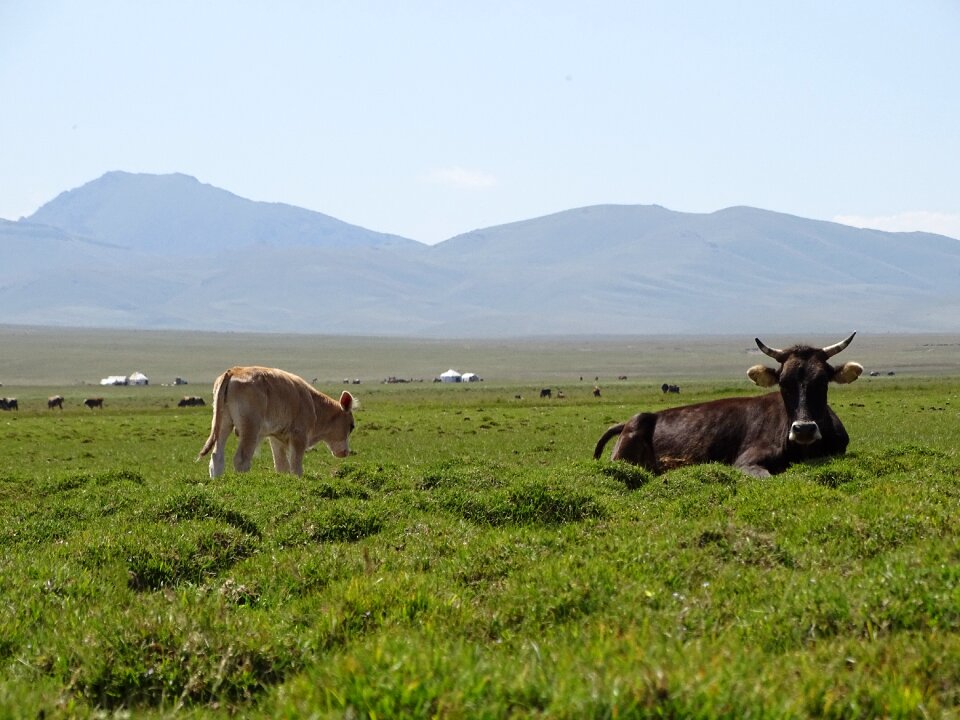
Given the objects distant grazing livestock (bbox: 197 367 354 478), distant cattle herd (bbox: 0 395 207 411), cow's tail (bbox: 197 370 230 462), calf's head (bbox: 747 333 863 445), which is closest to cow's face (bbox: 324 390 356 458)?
distant grazing livestock (bbox: 197 367 354 478)

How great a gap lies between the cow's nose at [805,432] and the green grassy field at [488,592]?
17.2 inches

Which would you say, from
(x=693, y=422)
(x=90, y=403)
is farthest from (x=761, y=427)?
(x=90, y=403)

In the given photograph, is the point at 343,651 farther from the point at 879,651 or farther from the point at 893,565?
the point at 893,565

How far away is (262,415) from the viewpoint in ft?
59.8

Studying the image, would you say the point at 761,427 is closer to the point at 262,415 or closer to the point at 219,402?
the point at 262,415

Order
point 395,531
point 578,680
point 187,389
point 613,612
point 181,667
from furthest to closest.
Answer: point 187,389, point 395,531, point 613,612, point 181,667, point 578,680

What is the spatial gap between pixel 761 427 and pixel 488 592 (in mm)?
8995

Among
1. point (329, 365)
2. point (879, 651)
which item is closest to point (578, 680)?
point (879, 651)

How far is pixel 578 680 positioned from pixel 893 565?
3.24 m

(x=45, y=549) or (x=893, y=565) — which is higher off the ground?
(x=893, y=565)

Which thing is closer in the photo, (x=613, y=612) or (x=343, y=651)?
(x=343, y=651)

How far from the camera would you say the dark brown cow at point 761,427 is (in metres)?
14.5

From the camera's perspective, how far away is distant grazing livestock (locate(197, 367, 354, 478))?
59.0 feet

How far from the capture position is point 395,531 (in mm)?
11141
